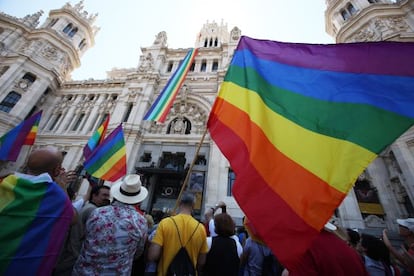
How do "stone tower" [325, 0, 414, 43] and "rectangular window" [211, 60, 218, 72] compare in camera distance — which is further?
"rectangular window" [211, 60, 218, 72]

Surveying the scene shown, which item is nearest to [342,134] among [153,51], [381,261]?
[381,261]

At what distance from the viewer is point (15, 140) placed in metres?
7.45

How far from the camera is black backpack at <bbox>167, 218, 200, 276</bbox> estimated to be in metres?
2.28

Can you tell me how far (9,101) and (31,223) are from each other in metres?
24.8


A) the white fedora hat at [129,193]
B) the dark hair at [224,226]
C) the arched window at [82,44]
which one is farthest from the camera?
the arched window at [82,44]

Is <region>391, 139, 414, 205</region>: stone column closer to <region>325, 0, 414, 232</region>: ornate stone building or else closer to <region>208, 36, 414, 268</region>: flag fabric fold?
<region>325, 0, 414, 232</region>: ornate stone building

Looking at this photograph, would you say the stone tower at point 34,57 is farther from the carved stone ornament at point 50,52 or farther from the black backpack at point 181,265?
the black backpack at point 181,265

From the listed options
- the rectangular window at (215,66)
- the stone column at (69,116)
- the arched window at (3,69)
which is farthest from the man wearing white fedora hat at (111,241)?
the arched window at (3,69)

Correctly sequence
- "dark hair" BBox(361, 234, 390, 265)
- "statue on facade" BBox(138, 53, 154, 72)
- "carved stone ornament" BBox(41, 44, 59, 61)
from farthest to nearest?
"carved stone ornament" BBox(41, 44, 59, 61), "statue on facade" BBox(138, 53, 154, 72), "dark hair" BBox(361, 234, 390, 265)

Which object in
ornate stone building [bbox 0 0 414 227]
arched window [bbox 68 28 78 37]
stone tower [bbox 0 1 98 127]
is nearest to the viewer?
ornate stone building [bbox 0 0 414 227]

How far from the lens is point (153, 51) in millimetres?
21984

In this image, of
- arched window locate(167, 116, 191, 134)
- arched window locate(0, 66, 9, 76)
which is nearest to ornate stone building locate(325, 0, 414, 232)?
arched window locate(167, 116, 191, 134)

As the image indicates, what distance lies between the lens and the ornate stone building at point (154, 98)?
39.0 feet

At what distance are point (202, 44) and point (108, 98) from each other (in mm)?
14382
